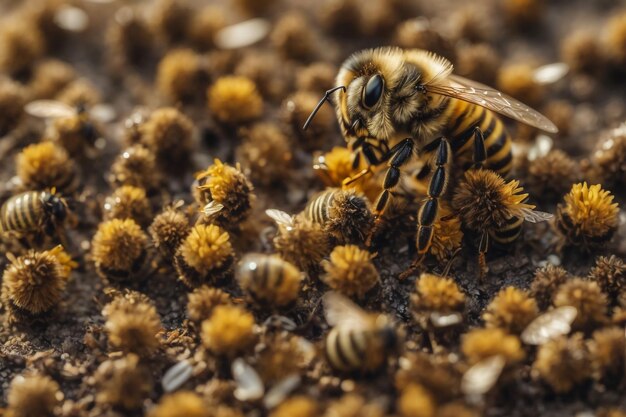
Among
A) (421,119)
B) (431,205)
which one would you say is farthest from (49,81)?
(431,205)

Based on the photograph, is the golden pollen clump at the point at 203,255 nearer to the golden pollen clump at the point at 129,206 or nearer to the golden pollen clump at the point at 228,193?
the golden pollen clump at the point at 228,193

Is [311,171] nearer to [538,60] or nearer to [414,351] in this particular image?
[414,351]

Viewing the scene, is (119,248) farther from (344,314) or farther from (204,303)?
(344,314)

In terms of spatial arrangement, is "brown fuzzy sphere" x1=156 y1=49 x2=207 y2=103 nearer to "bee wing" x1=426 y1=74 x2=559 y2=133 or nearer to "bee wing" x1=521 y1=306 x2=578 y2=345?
"bee wing" x1=426 y1=74 x2=559 y2=133

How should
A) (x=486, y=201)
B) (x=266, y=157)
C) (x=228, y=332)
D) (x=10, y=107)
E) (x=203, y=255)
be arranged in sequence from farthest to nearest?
1. (x=10, y=107)
2. (x=266, y=157)
3. (x=486, y=201)
4. (x=203, y=255)
5. (x=228, y=332)

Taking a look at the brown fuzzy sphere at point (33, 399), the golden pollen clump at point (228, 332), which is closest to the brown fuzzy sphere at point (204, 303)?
the golden pollen clump at point (228, 332)
